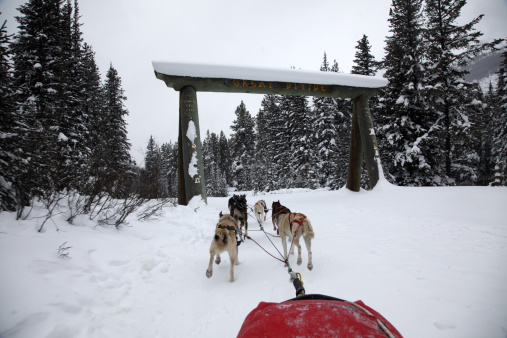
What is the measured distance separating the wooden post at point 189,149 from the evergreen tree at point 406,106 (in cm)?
1175

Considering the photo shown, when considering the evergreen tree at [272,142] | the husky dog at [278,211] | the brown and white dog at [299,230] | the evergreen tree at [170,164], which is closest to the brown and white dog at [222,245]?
the brown and white dog at [299,230]

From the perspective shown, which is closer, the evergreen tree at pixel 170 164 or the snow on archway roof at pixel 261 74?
the snow on archway roof at pixel 261 74

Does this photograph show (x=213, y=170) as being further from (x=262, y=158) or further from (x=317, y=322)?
(x=317, y=322)

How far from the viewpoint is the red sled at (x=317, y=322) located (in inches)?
38.3

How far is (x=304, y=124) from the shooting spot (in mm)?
27203

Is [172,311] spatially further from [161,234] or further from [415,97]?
[415,97]

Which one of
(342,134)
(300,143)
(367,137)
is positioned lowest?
(367,137)

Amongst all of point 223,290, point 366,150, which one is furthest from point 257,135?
point 223,290

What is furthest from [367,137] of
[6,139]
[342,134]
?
[6,139]

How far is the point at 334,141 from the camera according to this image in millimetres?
21344

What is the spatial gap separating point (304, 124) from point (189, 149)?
21402 millimetres

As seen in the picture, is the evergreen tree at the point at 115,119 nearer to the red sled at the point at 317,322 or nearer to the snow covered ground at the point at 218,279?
the snow covered ground at the point at 218,279

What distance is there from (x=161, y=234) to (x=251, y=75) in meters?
→ 7.22

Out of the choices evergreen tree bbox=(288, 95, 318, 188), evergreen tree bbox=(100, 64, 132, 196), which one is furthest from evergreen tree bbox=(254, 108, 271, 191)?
evergreen tree bbox=(100, 64, 132, 196)
